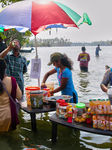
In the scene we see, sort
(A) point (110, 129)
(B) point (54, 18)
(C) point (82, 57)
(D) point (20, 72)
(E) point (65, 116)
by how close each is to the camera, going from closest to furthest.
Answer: (A) point (110, 129)
(E) point (65, 116)
(B) point (54, 18)
(D) point (20, 72)
(C) point (82, 57)

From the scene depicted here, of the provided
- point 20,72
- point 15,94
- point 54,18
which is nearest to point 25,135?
point 15,94

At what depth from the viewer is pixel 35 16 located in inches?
145

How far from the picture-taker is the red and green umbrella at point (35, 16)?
11.9ft

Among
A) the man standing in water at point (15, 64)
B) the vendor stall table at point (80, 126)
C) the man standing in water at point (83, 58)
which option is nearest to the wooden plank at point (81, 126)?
the vendor stall table at point (80, 126)

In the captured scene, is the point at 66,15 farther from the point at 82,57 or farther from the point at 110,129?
the point at 82,57

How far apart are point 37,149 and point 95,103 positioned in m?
1.43

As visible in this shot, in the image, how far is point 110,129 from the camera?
2596mm

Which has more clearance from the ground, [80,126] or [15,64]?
[15,64]

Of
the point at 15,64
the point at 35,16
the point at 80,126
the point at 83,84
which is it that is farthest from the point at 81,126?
the point at 83,84

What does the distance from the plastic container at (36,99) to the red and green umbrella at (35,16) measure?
111 cm

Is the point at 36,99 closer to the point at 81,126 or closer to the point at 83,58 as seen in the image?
the point at 81,126

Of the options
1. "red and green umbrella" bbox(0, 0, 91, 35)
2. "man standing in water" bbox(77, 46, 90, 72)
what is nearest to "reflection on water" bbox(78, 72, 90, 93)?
"man standing in water" bbox(77, 46, 90, 72)

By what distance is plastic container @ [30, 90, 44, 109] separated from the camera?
3214 millimetres

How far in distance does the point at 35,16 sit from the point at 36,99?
1510mm
